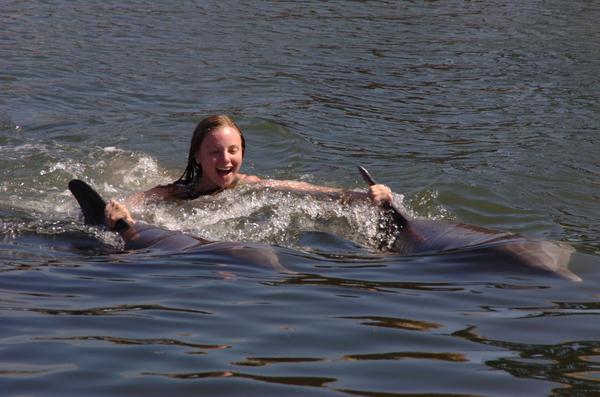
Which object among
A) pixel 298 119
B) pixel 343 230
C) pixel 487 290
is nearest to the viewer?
pixel 487 290

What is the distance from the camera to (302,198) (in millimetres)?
8188

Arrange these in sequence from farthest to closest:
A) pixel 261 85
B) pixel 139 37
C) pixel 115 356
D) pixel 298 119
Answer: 1. pixel 139 37
2. pixel 261 85
3. pixel 298 119
4. pixel 115 356

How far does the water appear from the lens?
4.15m

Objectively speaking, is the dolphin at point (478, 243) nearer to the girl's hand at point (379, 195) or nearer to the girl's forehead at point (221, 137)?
the girl's hand at point (379, 195)

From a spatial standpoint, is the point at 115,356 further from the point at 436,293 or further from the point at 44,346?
the point at 436,293

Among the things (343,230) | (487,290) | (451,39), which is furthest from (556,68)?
(487,290)

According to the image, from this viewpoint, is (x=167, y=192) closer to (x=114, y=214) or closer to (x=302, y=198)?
(x=302, y=198)

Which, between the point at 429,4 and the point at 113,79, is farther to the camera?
the point at 429,4

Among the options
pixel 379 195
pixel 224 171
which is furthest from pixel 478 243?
pixel 224 171

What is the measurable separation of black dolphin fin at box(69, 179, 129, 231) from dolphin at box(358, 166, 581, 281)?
1.81m

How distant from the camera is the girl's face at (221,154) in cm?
797

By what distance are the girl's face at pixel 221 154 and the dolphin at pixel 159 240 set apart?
1056 millimetres

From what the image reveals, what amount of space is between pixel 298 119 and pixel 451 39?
5.32 metres

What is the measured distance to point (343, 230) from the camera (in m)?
7.55
